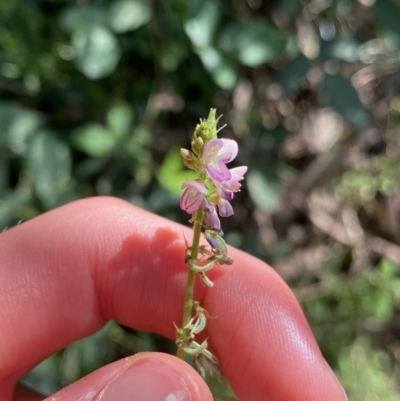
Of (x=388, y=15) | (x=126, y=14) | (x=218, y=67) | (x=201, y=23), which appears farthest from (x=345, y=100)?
(x=126, y=14)

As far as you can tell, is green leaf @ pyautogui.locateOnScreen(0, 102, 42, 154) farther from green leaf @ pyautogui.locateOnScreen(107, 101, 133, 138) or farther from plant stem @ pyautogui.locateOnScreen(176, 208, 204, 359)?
plant stem @ pyautogui.locateOnScreen(176, 208, 204, 359)

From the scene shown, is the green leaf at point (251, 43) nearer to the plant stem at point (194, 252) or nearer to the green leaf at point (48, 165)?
the green leaf at point (48, 165)

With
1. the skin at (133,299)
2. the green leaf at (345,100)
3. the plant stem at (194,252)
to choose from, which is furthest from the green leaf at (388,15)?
the plant stem at (194,252)

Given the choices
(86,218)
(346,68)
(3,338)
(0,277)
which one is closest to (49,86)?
(86,218)

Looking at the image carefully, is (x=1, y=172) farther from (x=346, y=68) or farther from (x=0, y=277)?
(x=346, y=68)

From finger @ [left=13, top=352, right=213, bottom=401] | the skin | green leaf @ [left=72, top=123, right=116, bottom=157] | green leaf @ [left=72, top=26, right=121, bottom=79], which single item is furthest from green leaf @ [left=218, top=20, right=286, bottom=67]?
finger @ [left=13, top=352, right=213, bottom=401]

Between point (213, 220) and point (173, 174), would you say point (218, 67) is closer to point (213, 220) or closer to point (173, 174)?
point (173, 174)
